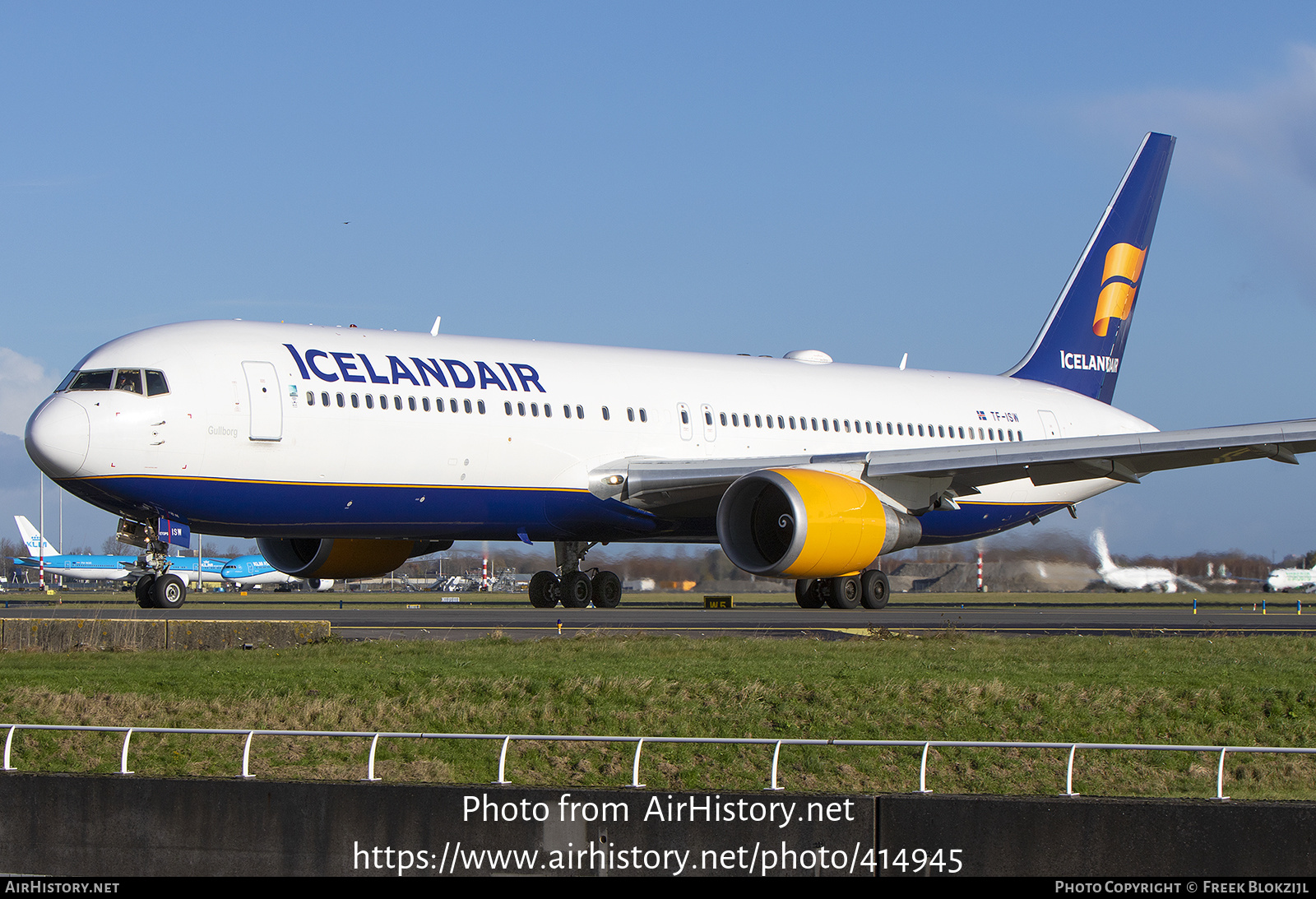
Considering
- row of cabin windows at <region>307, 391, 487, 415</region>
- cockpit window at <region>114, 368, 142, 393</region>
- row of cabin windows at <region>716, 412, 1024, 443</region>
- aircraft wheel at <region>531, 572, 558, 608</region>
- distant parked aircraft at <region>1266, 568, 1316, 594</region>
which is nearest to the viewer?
cockpit window at <region>114, 368, 142, 393</region>

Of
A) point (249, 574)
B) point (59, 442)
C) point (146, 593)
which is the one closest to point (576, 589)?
point (146, 593)

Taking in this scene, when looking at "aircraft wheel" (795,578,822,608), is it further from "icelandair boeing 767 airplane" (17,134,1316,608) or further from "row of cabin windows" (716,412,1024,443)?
"row of cabin windows" (716,412,1024,443)

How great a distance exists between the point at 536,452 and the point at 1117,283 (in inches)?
701

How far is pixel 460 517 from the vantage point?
23.0 metres

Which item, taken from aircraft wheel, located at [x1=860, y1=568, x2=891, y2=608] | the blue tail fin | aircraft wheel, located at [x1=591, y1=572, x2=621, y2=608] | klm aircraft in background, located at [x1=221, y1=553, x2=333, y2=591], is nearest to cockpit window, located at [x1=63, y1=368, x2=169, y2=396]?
aircraft wheel, located at [x1=591, y1=572, x2=621, y2=608]

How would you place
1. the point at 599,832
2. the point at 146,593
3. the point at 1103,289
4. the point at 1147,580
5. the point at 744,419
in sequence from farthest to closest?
the point at 1147,580, the point at 1103,289, the point at 744,419, the point at 146,593, the point at 599,832

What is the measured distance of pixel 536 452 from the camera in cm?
2344

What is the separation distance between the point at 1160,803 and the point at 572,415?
1717cm

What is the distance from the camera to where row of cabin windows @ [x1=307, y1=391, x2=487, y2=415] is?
21312mm

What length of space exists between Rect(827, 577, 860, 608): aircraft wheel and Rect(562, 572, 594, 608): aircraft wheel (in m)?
4.47

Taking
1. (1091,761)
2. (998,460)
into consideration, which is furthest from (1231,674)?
(998,460)

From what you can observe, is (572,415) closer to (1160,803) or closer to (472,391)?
(472,391)

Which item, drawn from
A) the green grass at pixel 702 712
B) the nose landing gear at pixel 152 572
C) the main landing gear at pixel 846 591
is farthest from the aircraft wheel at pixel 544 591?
the green grass at pixel 702 712

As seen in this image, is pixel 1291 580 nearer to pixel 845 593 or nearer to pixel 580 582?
pixel 845 593
